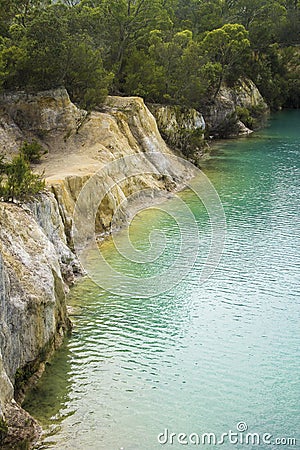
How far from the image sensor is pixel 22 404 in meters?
17.8

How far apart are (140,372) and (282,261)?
11.7 meters

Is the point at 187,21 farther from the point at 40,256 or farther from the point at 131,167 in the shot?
the point at 40,256

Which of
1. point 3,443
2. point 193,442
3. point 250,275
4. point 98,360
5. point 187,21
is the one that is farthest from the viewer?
point 187,21

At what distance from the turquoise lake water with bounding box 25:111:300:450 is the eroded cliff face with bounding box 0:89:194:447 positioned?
115 cm

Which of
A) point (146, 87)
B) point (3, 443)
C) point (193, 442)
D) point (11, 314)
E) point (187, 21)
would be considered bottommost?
point (193, 442)

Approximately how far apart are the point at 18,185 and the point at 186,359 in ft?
29.0

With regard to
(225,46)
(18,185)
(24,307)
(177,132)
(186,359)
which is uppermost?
(225,46)

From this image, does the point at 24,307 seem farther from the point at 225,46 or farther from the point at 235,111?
the point at 225,46

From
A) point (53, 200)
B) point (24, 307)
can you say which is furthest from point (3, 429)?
point (53, 200)

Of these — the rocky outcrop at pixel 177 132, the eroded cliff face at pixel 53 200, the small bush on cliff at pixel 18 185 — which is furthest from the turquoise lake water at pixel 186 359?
the rocky outcrop at pixel 177 132

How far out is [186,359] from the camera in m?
20.4

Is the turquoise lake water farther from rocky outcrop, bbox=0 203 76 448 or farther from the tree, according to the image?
the tree

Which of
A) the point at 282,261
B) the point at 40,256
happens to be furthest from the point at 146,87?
the point at 40,256

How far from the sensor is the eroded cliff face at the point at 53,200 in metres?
18.1
